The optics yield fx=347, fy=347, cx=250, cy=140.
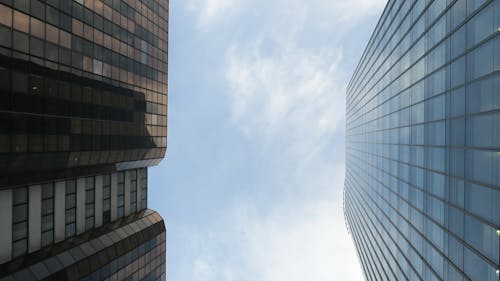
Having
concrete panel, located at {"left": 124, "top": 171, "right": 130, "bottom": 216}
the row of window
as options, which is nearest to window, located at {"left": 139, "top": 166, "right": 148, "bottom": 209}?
the row of window

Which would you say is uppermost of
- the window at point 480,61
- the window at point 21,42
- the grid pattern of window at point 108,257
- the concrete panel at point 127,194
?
the window at point 21,42

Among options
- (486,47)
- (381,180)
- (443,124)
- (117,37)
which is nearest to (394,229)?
(381,180)

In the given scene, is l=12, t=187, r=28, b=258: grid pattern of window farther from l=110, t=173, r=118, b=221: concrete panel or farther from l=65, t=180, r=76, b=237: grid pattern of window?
l=110, t=173, r=118, b=221: concrete panel

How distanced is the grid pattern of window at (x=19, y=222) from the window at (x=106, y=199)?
10.7 m

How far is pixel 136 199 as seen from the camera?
44.9m

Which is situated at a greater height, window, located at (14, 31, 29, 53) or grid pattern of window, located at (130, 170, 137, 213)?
window, located at (14, 31, 29, 53)

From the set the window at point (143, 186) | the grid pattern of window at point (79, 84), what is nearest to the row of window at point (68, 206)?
the window at point (143, 186)

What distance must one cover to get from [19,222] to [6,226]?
1.33 metres

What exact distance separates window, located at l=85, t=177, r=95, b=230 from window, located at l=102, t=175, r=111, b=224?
75.5 inches

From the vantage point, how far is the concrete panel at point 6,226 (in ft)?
79.7

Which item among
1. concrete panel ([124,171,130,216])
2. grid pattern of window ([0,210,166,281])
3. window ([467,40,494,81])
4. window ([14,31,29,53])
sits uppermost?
window ([14,31,29,53])

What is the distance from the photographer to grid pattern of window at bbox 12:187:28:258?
25.5 metres

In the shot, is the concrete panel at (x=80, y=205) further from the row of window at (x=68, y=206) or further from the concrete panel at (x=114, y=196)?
the concrete panel at (x=114, y=196)

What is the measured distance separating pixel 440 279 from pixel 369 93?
33.7 meters
